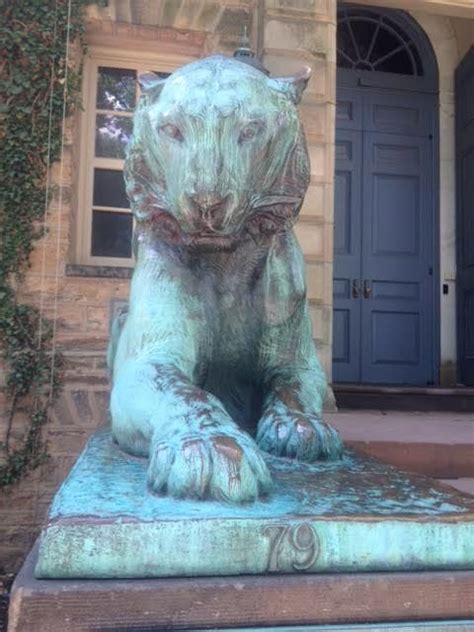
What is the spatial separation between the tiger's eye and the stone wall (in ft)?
13.3

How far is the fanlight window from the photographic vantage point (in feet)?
23.7

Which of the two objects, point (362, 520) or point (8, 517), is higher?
point (362, 520)

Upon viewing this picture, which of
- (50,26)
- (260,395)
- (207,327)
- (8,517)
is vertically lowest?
(8,517)

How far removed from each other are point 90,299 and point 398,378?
10.8 ft

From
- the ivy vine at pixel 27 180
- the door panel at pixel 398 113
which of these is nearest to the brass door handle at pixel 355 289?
the door panel at pixel 398 113

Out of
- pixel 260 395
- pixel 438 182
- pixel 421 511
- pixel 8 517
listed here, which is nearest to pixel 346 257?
pixel 438 182

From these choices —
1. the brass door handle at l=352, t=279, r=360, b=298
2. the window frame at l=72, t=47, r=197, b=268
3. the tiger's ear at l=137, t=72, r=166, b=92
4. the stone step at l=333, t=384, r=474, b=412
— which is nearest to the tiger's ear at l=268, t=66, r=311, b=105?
the tiger's ear at l=137, t=72, r=166, b=92

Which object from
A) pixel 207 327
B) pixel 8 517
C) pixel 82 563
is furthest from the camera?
pixel 8 517

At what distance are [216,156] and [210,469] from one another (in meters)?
0.51

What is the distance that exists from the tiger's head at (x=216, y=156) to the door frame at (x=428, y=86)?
614cm

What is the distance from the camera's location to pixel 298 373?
1.71 meters

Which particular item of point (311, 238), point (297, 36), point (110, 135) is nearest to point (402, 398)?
point (311, 238)

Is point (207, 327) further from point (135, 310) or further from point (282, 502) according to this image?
point (282, 502)

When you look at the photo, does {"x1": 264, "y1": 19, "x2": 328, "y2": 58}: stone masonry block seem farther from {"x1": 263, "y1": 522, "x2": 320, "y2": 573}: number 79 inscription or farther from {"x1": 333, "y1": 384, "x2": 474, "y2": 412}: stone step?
{"x1": 263, "y1": 522, "x2": 320, "y2": 573}: number 79 inscription
